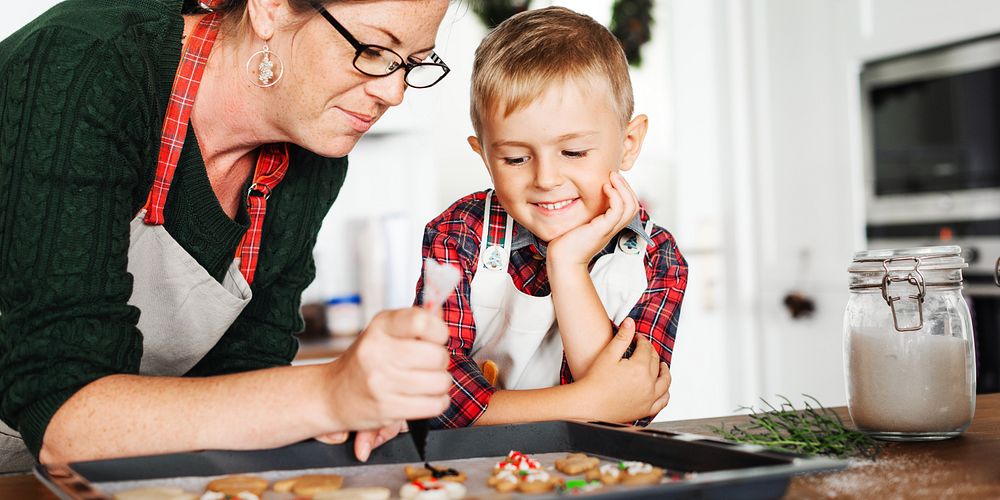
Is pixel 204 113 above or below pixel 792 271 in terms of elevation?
above

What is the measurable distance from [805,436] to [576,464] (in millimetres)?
280

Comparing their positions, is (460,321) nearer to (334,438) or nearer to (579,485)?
(334,438)

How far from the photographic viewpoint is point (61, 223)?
1.01 metres

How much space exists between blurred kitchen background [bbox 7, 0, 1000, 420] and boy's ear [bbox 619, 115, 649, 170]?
1.59 m

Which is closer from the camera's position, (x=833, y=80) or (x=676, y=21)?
(x=833, y=80)

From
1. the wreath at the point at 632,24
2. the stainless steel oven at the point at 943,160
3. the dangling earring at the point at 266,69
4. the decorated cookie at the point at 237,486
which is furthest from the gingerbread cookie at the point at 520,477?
the wreath at the point at 632,24

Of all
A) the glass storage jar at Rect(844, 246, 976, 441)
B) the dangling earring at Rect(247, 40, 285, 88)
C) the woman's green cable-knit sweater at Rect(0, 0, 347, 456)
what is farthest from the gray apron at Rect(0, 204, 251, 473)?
the glass storage jar at Rect(844, 246, 976, 441)

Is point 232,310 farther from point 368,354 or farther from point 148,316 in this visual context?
point 368,354

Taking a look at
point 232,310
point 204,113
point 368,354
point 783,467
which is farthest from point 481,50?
point 783,467

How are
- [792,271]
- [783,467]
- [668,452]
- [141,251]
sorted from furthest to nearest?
[792,271] → [141,251] → [668,452] → [783,467]

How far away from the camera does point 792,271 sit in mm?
3463

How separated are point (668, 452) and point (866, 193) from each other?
256 cm

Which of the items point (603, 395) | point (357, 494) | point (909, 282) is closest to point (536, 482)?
point (357, 494)

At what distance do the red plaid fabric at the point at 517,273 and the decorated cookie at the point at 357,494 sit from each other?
0.47m
